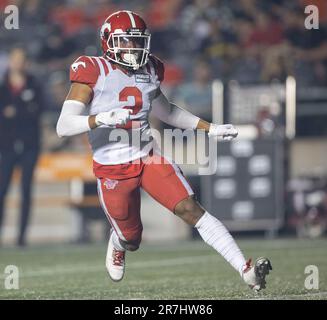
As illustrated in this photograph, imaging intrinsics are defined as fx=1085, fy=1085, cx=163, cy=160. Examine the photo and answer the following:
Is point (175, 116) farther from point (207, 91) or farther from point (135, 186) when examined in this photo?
point (207, 91)

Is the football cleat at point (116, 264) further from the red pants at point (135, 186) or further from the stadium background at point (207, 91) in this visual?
the stadium background at point (207, 91)

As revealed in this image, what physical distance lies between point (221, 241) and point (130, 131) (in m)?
0.79

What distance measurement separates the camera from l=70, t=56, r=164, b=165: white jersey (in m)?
5.61

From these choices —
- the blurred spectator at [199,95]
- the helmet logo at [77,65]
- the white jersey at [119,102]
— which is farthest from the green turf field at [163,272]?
the blurred spectator at [199,95]

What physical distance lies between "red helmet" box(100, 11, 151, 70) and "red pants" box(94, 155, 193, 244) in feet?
1.72

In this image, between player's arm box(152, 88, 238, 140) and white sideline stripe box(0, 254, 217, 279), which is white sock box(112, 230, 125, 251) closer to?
player's arm box(152, 88, 238, 140)

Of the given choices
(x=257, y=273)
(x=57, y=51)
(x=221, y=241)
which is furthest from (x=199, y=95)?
(x=257, y=273)

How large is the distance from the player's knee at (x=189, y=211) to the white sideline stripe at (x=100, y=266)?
2.00 m

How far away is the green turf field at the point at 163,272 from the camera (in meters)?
5.83

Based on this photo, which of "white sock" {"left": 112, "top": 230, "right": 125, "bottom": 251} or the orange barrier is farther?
the orange barrier

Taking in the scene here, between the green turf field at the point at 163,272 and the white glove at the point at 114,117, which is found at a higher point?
the white glove at the point at 114,117

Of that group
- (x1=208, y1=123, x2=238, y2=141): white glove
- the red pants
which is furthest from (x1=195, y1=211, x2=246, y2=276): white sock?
(x1=208, y1=123, x2=238, y2=141): white glove
